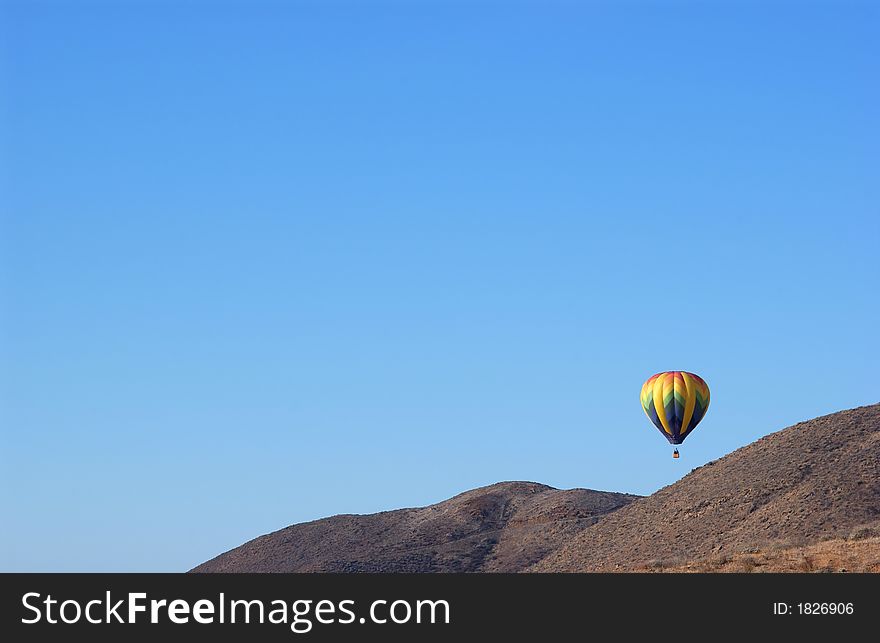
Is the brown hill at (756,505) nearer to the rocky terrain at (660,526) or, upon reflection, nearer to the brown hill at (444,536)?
the rocky terrain at (660,526)

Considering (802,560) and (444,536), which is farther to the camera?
(444,536)

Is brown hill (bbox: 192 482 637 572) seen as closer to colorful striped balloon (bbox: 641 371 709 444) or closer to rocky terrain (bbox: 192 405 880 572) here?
rocky terrain (bbox: 192 405 880 572)

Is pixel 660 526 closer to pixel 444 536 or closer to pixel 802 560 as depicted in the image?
pixel 802 560

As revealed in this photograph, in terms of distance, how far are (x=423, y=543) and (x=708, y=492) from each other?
2680cm

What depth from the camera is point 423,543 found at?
352 feet

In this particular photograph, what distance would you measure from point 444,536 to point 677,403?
29.9 meters

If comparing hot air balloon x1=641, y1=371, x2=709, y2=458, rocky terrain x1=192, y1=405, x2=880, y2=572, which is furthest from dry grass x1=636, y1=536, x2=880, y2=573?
hot air balloon x1=641, y1=371, x2=709, y2=458

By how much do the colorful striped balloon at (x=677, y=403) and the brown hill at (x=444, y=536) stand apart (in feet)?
52.2

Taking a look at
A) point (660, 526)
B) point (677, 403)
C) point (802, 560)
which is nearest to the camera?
point (802, 560)

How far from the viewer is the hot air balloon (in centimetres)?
8550

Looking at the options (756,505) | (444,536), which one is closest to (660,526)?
(756,505)

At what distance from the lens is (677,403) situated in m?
85.4
